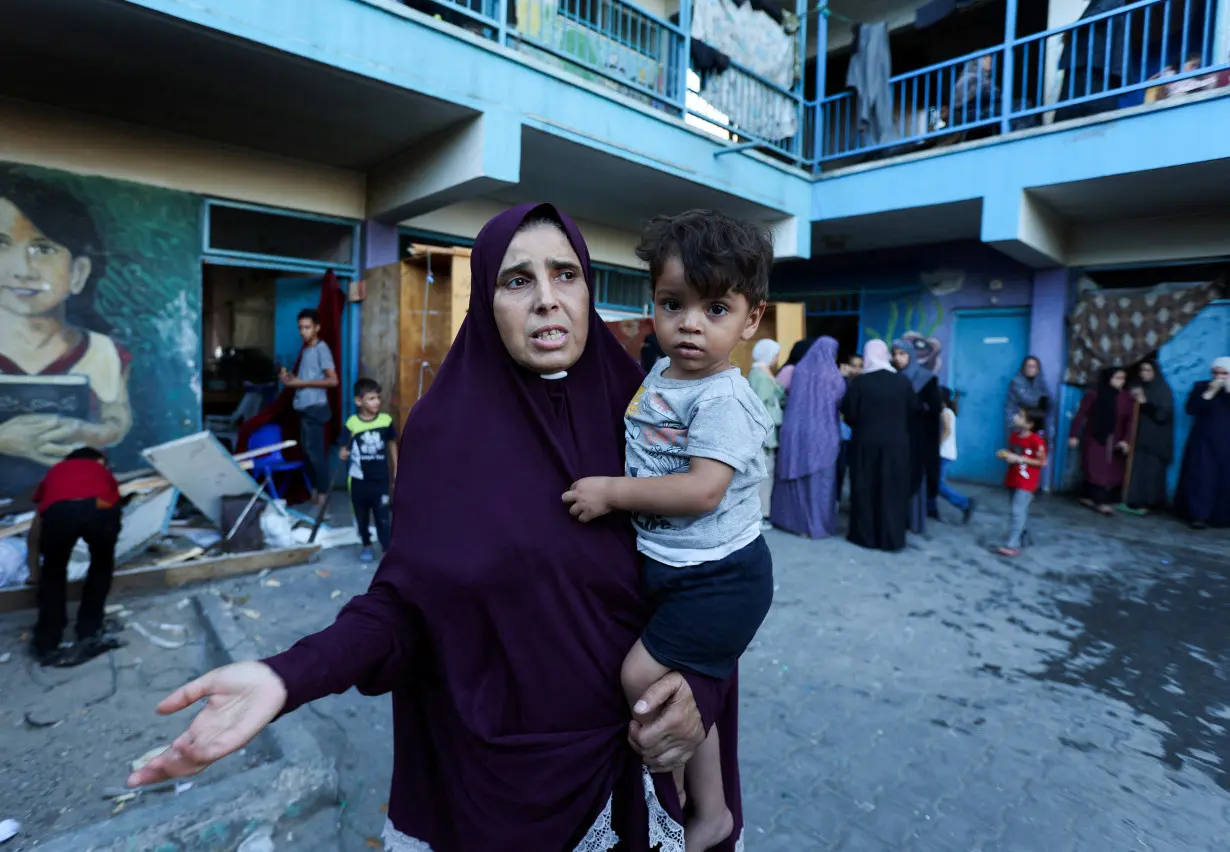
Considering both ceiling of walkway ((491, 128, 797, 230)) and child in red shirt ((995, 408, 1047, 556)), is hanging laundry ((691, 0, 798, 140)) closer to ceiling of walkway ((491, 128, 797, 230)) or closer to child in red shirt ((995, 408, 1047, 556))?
ceiling of walkway ((491, 128, 797, 230))

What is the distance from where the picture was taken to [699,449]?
118 centimetres

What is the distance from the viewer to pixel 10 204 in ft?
16.2

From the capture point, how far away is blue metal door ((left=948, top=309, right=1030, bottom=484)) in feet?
29.4

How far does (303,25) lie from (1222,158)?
284 inches

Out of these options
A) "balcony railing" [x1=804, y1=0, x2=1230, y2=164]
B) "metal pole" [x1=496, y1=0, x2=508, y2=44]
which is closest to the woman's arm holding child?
"metal pole" [x1=496, y1=0, x2=508, y2=44]

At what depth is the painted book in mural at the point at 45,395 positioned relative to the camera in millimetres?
5059

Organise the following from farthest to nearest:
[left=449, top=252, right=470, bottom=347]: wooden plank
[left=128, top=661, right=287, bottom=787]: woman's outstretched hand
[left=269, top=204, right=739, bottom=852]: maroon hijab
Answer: [left=449, top=252, right=470, bottom=347]: wooden plank
[left=269, top=204, right=739, bottom=852]: maroon hijab
[left=128, top=661, right=287, bottom=787]: woman's outstretched hand

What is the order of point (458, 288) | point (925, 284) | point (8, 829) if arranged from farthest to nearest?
point (925, 284) → point (458, 288) → point (8, 829)

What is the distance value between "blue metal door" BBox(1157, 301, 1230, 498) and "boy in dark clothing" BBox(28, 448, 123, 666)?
32.9 feet

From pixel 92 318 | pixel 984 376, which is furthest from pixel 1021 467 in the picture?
pixel 92 318

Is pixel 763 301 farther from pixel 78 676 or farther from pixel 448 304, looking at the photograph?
pixel 448 304

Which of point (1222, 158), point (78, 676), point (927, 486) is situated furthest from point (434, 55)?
point (1222, 158)

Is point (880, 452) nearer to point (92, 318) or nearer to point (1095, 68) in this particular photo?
point (1095, 68)

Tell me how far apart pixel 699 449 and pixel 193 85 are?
5.25m
